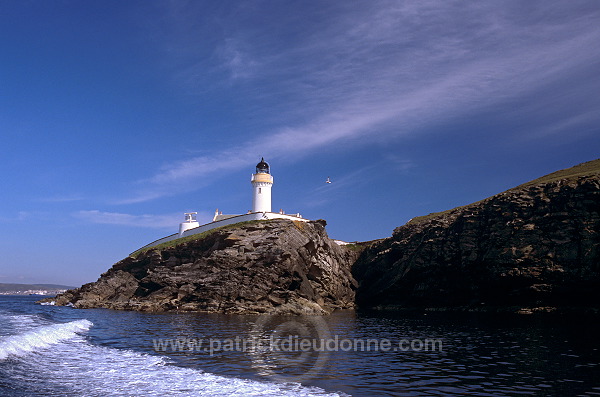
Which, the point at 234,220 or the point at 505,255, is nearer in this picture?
the point at 505,255

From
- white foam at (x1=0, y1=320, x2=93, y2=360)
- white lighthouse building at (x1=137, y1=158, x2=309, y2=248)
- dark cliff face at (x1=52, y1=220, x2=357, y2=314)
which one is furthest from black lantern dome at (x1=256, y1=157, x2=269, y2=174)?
white foam at (x1=0, y1=320, x2=93, y2=360)

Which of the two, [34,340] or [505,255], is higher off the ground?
[505,255]

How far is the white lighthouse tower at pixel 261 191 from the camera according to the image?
302 feet

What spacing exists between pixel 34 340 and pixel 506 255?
188ft

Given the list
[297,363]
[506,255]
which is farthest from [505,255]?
[297,363]

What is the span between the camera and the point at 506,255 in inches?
2459

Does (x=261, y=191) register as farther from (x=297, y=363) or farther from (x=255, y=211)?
(x=297, y=363)

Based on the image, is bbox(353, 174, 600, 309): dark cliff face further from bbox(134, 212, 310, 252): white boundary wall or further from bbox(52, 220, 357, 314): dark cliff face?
bbox(134, 212, 310, 252): white boundary wall

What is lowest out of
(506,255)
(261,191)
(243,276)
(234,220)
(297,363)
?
(297,363)

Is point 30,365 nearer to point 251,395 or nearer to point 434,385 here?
point 251,395

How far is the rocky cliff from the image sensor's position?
57.6 metres

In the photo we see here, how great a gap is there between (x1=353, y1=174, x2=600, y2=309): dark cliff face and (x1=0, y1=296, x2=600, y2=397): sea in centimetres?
2438

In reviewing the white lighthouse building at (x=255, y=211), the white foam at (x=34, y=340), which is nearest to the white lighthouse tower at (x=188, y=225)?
the white lighthouse building at (x=255, y=211)

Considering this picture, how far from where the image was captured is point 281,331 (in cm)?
3709
